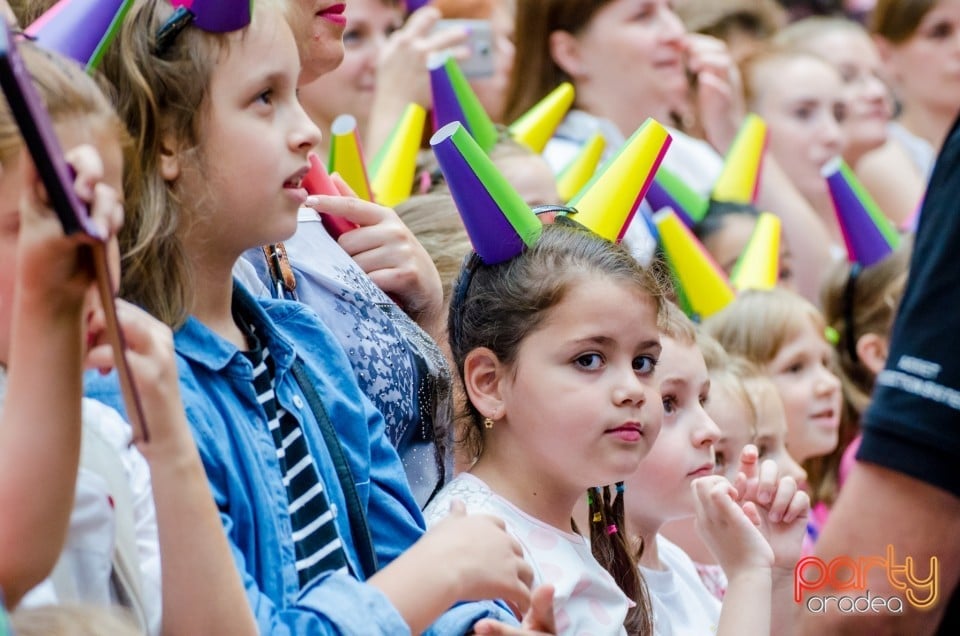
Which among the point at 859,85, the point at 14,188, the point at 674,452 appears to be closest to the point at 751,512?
the point at 674,452

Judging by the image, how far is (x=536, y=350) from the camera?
2.30m

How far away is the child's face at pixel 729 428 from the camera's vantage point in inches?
118

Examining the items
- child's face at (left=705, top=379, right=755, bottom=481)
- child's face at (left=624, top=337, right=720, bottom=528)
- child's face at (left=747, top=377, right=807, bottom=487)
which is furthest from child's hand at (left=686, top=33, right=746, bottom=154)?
child's face at (left=624, top=337, right=720, bottom=528)

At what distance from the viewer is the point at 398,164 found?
127 inches

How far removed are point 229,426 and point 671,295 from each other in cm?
131

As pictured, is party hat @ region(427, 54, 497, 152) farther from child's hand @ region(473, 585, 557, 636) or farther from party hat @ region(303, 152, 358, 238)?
child's hand @ region(473, 585, 557, 636)

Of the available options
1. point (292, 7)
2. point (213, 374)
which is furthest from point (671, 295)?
point (213, 374)

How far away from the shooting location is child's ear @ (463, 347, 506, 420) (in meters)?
2.34

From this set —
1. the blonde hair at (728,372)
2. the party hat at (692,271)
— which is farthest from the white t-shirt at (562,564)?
the party hat at (692,271)

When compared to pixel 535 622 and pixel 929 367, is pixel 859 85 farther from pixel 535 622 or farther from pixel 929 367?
pixel 929 367

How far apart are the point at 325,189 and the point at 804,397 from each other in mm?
1559

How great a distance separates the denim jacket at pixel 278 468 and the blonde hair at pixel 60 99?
1.04ft

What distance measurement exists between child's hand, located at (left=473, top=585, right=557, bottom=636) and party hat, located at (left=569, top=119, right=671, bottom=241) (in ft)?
2.82

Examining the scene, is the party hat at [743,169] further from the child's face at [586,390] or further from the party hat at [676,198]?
the child's face at [586,390]
